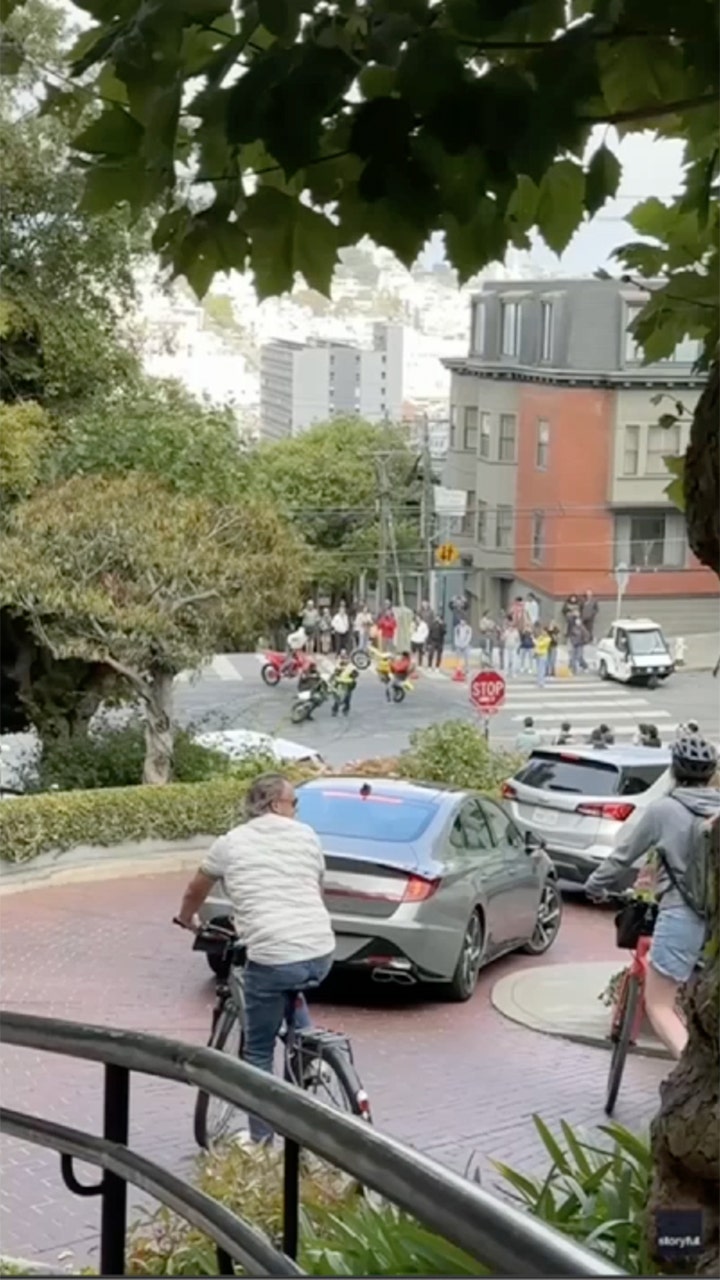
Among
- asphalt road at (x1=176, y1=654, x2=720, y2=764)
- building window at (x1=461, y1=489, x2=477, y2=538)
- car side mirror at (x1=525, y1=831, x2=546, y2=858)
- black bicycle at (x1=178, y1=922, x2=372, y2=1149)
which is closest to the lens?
building window at (x1=461, y1=489, x2=477, y2=538)

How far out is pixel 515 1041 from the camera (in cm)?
329

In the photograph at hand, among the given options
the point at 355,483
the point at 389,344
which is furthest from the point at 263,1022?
the point at 389,344

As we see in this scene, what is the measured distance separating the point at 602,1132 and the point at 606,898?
82 centimetres

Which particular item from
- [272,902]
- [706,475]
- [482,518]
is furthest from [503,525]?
[706,475]

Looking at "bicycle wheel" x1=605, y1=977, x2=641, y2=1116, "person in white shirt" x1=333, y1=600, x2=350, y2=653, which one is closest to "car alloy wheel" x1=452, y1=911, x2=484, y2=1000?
"bicycle wheel" x1=605, y1=977, x2=641, y2=1116

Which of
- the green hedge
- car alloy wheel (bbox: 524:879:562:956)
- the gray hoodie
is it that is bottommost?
car alloy wheel (bbox: 524:879:562:956)

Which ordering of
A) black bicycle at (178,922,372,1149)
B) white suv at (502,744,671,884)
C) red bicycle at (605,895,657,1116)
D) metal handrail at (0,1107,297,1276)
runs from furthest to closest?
white suv at (502,744,671,884) < red bicycle at (605,895,657,1116) < black bicycle at (178,922,372,1149) < metal handrail at (0,1107,297,1276)

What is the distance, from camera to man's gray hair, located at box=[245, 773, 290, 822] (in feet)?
9.14

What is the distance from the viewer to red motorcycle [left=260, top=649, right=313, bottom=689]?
9.71 feet

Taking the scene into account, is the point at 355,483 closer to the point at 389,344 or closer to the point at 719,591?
the point at 389,344

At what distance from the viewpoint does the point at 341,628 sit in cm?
285

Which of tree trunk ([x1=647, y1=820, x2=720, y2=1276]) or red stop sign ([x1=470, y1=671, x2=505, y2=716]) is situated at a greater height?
red stop sign ([x1=470, y1=671, x2=505, y2=716])

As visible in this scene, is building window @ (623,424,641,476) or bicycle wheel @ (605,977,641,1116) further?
bicycle wheel @ (605,977,641,1116)

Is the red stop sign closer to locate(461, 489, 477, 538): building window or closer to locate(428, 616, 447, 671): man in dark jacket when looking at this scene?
locate(428, 616, 447, 671): man in dark jacket
